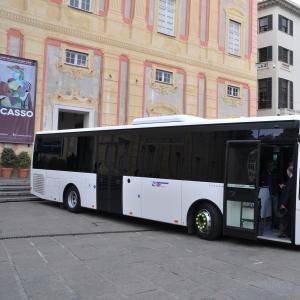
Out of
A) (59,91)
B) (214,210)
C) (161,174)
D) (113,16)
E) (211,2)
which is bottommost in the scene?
(214,210)

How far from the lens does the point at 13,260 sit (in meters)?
7.61

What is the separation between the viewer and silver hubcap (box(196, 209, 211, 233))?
33.3 ft

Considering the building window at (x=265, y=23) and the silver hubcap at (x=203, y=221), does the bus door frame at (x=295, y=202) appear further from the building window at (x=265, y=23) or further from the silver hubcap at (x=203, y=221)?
the building window at (x=265, y=23)

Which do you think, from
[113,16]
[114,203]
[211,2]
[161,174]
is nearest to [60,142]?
[114,203]

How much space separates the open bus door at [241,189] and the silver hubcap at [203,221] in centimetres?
44

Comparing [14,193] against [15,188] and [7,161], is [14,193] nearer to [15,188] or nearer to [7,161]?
[15,188]

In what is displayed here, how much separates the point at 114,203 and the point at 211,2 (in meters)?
21.1

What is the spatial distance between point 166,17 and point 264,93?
54.1 ft

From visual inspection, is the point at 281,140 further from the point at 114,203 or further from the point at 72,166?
the point at 72,166

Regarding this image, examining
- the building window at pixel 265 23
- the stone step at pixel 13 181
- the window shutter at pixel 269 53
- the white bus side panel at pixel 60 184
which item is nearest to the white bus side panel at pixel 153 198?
the white bus side panel at pixel 60 184

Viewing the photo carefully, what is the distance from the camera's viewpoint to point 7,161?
2036cm

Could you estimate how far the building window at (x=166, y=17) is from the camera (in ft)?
89.0

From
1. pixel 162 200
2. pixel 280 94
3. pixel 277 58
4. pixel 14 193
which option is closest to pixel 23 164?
pixel 14 193

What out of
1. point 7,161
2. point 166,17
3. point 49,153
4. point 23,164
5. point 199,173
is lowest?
point 199,173
